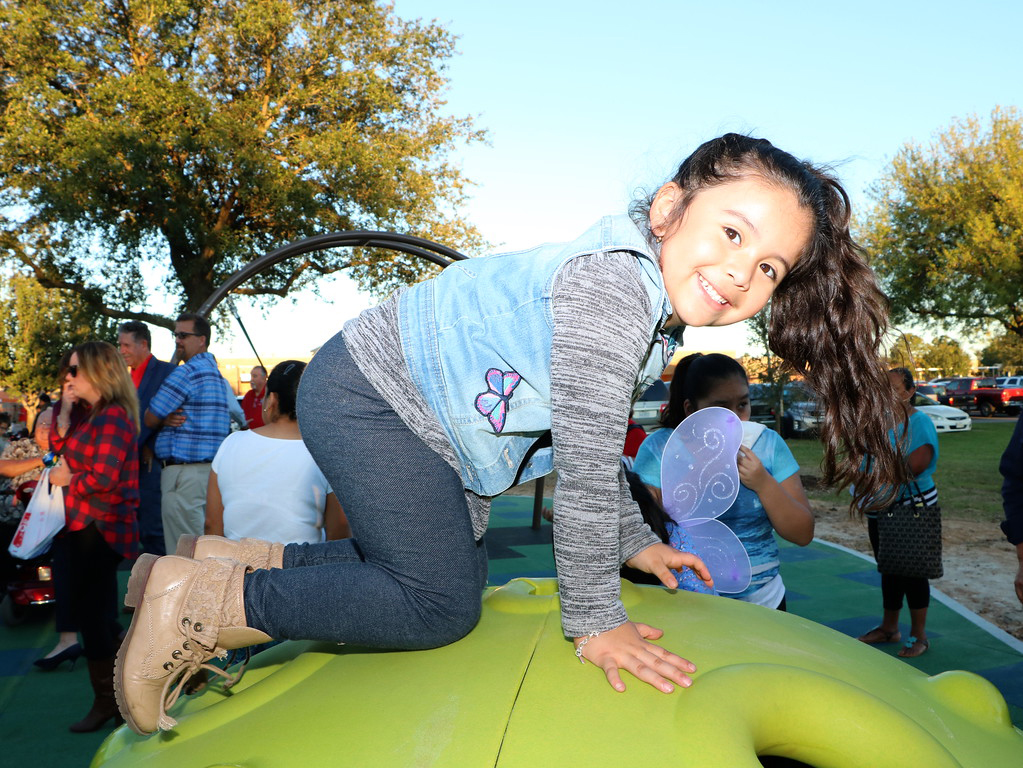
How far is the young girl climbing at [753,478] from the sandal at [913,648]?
1.91m

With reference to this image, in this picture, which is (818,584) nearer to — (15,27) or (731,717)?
(731,717)

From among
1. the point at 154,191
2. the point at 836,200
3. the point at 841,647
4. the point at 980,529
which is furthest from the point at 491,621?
the point at 154,191

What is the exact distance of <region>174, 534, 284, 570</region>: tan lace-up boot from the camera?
2209 mm

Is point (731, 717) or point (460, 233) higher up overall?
point (460, 233)

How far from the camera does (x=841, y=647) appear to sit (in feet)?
6.79

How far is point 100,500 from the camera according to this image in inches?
151

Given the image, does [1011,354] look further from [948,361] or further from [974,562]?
[974,562]

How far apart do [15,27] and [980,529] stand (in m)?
19.6

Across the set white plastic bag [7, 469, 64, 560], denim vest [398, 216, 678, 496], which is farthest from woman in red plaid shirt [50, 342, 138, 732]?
denim vest [398, 216, 678, 496]

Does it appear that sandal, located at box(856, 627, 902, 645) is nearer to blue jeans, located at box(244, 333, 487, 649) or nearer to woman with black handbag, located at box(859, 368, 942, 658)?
woman with black handbag, located at box(859, 368, 942, 658)

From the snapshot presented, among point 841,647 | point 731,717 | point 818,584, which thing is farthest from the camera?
point 818,584

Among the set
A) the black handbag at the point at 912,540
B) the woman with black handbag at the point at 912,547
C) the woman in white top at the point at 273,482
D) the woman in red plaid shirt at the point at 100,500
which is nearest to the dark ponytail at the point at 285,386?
the woman in white top at the point at 273,482

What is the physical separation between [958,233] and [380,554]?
30532 mm

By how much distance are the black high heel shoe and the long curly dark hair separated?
426cm
